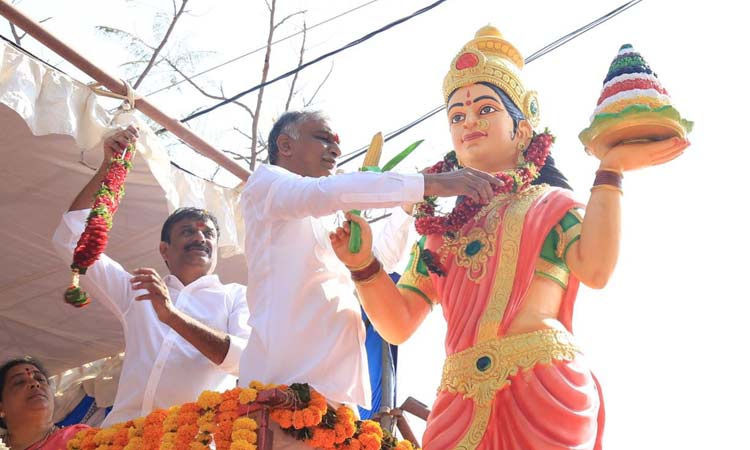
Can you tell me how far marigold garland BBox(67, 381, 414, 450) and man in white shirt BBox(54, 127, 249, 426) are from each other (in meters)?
0.55

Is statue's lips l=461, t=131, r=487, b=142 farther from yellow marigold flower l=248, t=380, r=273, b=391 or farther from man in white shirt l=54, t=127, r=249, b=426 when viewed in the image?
man in white shirt l=54, t=127, r=249, b=426

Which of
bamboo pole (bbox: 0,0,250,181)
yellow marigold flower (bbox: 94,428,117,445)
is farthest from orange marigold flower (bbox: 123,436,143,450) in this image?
bamboo pole (bbox: 0,0,250,181)

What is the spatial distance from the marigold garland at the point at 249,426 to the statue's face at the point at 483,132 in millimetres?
1074

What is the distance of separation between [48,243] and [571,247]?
138 inches

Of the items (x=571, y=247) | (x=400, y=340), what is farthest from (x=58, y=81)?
(x=571, y=247)

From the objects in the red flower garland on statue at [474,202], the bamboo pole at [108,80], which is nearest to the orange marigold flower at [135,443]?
the red flower garland on statue at [474,202]

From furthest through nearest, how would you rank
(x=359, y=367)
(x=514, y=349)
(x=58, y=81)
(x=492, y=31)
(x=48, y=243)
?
(x=48, y=243) < (x=58, y=81) < (x=492, y=31) < (x=359, y=367) < (x=514, y=349)

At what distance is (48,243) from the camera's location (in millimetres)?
5680

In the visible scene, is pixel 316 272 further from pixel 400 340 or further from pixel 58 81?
pixel 58 81

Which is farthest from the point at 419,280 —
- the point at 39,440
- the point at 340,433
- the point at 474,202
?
the point at 39,440

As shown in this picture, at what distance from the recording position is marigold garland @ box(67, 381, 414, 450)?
124 inches

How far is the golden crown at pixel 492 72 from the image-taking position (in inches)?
147

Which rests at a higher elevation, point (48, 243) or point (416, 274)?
point (416, 274)

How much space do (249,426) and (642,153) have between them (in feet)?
5.22
